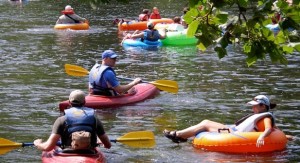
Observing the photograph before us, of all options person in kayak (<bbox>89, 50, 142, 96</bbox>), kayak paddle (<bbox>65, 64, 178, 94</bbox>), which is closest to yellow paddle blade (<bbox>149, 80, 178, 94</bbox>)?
kayak paddle (<bbox>65, 64, 178, 94</bbox>)

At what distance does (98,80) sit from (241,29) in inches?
307

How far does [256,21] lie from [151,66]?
46.2ft

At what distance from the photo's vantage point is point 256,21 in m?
5.41

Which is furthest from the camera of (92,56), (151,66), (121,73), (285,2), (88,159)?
(92,56)

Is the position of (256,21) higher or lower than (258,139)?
higher

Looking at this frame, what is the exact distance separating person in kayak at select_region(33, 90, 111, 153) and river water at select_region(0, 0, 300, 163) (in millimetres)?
1146

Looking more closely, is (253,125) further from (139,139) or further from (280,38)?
(280,38)

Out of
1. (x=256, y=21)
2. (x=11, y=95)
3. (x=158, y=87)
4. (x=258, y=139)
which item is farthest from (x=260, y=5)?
(x=11, y=95)

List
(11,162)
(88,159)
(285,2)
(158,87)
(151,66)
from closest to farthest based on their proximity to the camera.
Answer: (285,2) < (88,159) < (11,162) < (158,87) < (151,66)

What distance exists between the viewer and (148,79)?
56.6 feet

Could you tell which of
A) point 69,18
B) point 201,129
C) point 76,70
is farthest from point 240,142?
point 69,18

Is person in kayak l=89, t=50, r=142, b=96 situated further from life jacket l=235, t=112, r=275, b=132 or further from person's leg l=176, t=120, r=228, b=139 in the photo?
life jacket l=235, t=112, r=275, b=132

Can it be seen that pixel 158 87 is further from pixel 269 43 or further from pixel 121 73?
pixel 269 43

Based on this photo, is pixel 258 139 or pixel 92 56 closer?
pixel 258 139
